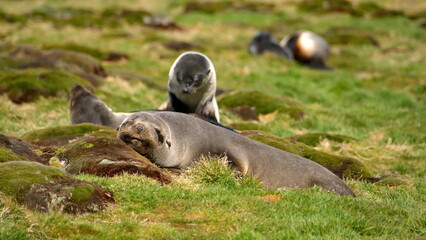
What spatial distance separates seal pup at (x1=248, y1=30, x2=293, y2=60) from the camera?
32.4m

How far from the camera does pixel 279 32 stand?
44500 millimetres

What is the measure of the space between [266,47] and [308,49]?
213 cm

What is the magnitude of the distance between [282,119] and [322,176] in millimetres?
8161

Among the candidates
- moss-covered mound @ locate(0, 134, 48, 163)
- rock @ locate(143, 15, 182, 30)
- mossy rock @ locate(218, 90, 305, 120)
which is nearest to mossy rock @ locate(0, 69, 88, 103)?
mossy rock @ locate(218, 90, 305, 120)

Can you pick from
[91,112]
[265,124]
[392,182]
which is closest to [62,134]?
[91,112]

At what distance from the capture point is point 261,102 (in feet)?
65.1

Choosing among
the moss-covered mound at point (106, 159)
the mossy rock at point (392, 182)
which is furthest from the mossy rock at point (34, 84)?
the mossy rock at point (392, 182)

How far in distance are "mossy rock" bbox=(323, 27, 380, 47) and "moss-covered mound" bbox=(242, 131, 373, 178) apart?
27.4m

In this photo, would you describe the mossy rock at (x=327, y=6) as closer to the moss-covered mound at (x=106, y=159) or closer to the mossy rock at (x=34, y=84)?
the mossy rock at (x=34, y=84)

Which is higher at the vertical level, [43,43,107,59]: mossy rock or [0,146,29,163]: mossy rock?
[0,146,29,163]: mossy rock

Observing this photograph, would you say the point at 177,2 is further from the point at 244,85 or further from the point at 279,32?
the point at 244,85

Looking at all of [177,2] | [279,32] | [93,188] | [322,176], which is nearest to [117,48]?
[279,32]

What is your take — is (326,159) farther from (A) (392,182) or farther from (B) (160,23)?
(B) (160,23)

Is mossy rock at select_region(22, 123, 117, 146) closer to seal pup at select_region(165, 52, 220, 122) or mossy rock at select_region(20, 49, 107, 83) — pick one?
seal pup at select_region(165, 52, 220, 122)
